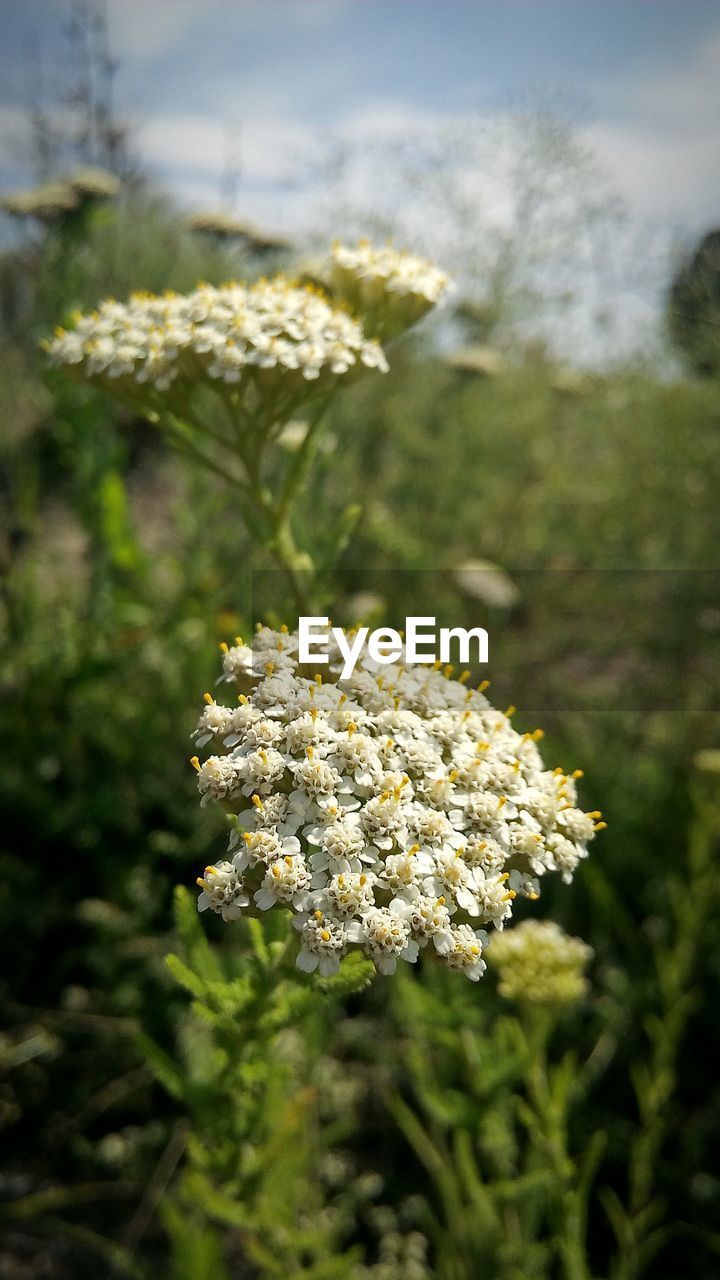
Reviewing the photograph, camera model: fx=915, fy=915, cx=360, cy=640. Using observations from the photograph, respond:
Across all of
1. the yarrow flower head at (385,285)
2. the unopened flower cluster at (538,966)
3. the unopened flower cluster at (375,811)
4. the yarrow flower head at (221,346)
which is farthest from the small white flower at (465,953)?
the yarrow flower head at (385,285)

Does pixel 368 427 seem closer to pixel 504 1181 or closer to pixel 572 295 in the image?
pixel 572 295

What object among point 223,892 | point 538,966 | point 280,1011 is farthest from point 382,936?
point 538,966

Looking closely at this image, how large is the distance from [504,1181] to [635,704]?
2.19m

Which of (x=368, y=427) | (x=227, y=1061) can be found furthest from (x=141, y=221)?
(x=227, y=1061)

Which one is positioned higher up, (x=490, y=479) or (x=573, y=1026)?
(x=490, y=479)

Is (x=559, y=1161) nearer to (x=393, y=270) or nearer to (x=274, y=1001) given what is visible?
(x=274, y=1001)

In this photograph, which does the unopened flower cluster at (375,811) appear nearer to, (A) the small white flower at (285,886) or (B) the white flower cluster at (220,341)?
(A) the small white flower at (285,886)

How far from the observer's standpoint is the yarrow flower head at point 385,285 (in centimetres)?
188

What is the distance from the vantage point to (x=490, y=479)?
4.84 metres

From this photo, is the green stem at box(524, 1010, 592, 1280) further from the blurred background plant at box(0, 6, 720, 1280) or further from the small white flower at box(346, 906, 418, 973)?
the small white flower at box(346, 906, 418, 973)

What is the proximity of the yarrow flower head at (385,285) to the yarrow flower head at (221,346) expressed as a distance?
161 millimetres

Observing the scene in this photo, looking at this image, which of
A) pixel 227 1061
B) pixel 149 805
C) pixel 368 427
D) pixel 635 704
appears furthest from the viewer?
pixel 368 427

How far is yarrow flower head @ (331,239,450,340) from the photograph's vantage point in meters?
1.88

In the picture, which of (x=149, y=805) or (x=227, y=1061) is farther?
(x=149, y=805)
